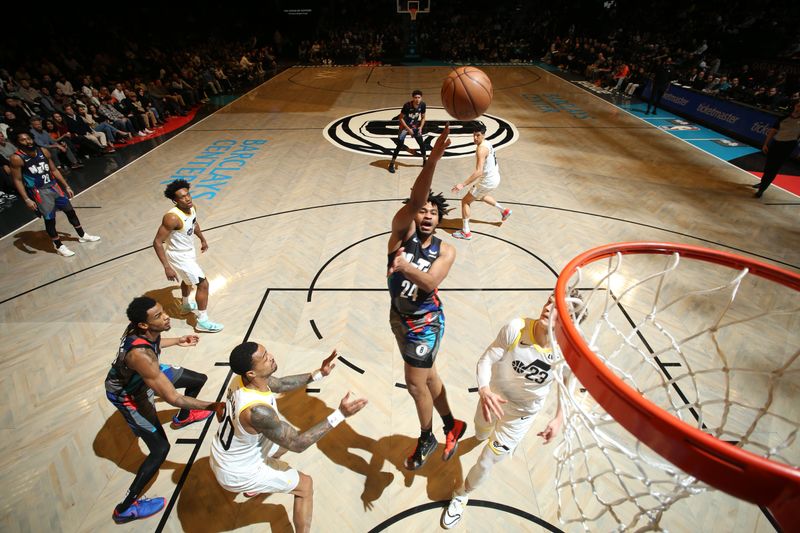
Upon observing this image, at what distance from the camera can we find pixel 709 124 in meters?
11.9

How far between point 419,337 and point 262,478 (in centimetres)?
133

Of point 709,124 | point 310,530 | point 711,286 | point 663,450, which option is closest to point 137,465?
point 310,530

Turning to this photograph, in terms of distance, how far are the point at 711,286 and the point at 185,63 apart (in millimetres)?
19694

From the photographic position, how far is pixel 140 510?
287 centimetres

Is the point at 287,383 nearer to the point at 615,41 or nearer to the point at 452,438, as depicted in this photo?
the point at 452,438

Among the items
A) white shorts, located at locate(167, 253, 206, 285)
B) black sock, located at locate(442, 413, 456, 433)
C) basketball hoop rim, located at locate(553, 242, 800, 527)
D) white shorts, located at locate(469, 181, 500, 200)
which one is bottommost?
black sock, located at locate(442, 413, 456, 433)

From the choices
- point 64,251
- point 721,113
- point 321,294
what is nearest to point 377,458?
point 321,294

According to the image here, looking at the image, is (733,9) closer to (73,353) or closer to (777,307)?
(777,307)

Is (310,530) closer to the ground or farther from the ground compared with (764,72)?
closer to the ground

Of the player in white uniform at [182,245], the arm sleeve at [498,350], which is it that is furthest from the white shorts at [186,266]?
the arm sleeve at [498,350]

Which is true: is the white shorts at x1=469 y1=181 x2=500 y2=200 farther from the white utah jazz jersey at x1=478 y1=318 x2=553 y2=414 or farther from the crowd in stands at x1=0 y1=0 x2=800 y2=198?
the crowd in stands at x1=0 y1=0 x2=800 y2=198

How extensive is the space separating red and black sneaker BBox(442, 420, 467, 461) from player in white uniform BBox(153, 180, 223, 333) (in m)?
2.90

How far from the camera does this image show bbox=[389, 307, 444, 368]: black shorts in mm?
2781

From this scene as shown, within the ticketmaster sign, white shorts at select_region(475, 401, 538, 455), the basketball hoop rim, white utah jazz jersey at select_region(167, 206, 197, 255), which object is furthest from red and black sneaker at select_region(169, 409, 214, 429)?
the ticketmaster sign
